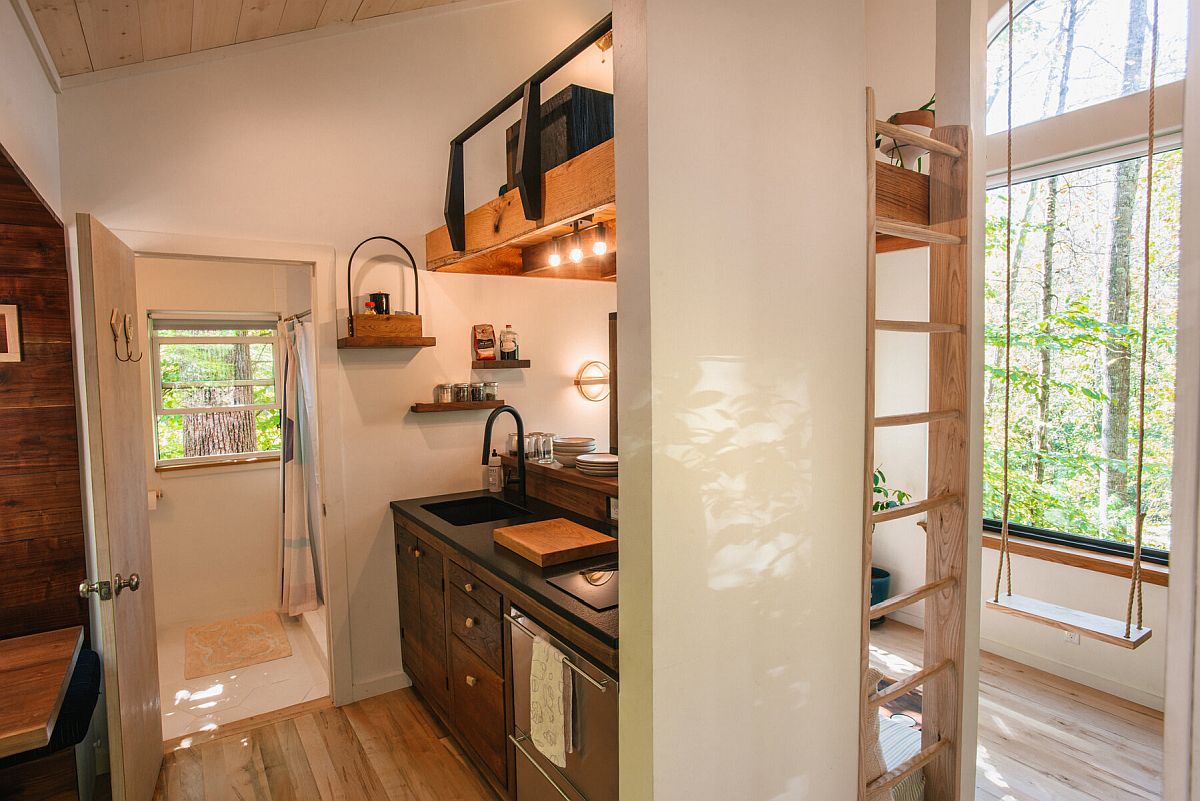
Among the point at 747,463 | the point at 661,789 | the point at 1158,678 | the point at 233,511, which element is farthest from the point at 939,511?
the point at 233,511

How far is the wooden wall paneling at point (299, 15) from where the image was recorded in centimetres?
250

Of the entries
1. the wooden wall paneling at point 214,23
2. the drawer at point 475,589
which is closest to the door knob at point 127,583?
the drawer at point 475,589

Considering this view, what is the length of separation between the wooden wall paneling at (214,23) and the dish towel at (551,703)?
2.34 meters

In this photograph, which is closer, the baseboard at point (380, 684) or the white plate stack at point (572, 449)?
the white plate stack at point (572, 449)

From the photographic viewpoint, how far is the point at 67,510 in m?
2.39

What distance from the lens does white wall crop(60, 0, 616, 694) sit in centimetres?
254

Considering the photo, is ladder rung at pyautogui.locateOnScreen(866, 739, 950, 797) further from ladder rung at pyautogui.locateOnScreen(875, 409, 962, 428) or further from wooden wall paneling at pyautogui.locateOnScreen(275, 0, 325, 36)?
wooden wall paneling at pyautogui.locateOnScreen(275, 0, 325, 36)

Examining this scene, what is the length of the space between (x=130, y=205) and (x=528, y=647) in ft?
7.39

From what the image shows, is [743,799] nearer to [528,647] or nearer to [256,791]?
[528,647]

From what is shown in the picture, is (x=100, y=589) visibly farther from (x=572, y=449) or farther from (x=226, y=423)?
(x=226, y=423)

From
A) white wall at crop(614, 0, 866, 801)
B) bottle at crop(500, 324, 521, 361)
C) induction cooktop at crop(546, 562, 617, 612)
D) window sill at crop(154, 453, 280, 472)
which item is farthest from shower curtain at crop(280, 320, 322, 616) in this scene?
white wall at crop(614, 0, 866, 801)

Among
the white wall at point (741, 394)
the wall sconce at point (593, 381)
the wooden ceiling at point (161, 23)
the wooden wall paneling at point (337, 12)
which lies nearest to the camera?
the white wall at point (741, 394)

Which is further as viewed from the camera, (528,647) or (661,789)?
(528,647)

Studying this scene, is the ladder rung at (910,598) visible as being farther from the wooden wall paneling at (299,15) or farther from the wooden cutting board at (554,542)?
the wooden wall paneling at (299,15)
